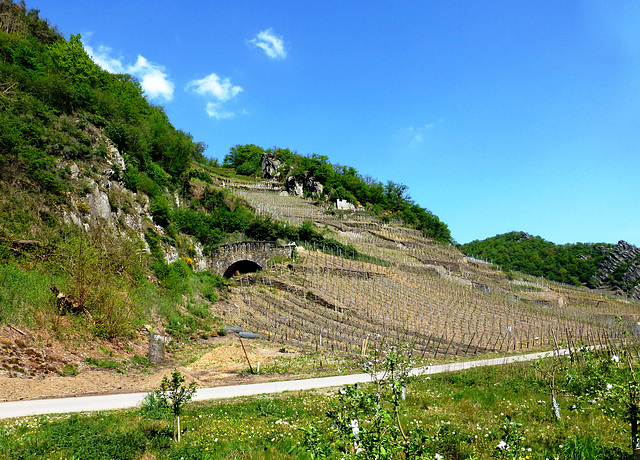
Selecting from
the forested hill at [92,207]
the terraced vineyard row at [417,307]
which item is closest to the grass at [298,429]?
the terraced vineyard row at [417,307]

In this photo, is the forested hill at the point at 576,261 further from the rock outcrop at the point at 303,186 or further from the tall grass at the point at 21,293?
the tall grass at the point at 21,293

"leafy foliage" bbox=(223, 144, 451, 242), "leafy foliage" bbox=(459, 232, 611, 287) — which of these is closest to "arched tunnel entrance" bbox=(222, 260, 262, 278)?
"leafy foliage" bbox=(223, 144, 451, 242)

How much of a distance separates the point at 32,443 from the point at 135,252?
20.8 metres

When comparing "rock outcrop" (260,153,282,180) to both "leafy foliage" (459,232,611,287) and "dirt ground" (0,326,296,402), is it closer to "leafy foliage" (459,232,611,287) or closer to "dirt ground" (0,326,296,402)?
"leafy foliage" (459,232,611,287)

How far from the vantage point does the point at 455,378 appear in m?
14.7

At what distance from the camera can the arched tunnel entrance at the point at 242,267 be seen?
141 feet

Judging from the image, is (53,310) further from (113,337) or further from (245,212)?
(245,212)

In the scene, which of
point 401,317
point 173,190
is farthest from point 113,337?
point 173,190

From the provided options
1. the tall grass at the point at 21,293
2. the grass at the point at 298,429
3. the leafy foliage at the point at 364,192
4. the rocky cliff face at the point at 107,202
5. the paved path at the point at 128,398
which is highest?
the leafy foliage at the point at 364,192

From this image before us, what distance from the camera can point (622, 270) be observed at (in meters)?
102

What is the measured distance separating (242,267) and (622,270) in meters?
110

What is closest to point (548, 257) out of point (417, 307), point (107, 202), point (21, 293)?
point (417, 307)

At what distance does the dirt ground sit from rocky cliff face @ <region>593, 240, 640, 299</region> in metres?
107

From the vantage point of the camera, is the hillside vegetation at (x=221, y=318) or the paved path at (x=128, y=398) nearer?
the hillside vegetation at (x=221, y=318)
